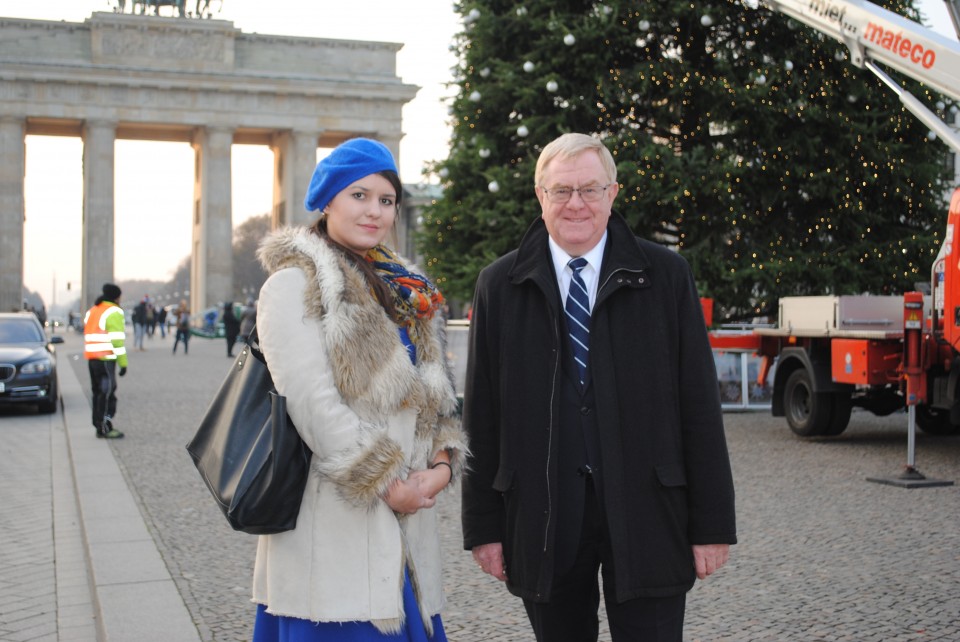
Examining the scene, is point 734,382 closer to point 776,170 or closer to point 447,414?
point 776,170

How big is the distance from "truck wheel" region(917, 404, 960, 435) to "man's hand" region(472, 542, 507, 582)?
1163 centimetres

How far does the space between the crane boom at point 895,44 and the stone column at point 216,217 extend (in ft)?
185

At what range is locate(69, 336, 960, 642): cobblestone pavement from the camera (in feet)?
18.0

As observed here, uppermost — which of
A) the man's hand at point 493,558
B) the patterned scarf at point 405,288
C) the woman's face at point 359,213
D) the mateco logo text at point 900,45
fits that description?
the mateco logo text at point 900,45

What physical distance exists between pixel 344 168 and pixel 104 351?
10.7m

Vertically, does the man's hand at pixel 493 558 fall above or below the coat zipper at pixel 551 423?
below

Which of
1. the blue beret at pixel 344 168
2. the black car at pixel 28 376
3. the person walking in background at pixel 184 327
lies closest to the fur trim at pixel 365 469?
the blue beret at pixel 344 168

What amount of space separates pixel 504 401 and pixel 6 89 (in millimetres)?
64692

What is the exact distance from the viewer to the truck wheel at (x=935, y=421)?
13.8 meters

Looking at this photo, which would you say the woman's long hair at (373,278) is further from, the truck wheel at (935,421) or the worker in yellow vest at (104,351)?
the truck wheel at (935,421)

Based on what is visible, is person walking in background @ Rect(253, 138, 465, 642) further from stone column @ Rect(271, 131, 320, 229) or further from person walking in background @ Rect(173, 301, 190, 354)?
stone column @ Rect(271, 131, 320, 229)

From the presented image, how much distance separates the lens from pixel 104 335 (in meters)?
13.1

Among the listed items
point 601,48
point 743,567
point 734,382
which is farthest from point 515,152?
point 743,567

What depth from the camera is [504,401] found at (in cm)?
332
